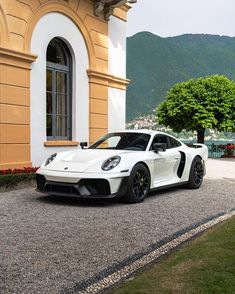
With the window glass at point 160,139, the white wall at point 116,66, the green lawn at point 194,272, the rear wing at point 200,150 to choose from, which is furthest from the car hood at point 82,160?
the white wall at point 116,66

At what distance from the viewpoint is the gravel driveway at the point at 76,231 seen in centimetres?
345

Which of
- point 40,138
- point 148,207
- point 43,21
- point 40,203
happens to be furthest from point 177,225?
point 43,21

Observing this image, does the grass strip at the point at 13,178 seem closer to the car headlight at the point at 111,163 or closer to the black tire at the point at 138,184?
the car headlight at the point at 111,163

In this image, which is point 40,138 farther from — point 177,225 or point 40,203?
point 177,225

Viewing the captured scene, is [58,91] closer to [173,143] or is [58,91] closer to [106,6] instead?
[106,6]

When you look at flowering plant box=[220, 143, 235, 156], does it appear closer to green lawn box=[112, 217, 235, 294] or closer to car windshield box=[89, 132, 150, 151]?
car windshield box=[89, 132, 150, 151]

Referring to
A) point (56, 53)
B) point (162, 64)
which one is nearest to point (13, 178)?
point (56, 53)

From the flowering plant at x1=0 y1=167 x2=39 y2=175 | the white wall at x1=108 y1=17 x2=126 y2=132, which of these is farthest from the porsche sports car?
the white wall at x1=108 y1=17 x2=126 y2=132

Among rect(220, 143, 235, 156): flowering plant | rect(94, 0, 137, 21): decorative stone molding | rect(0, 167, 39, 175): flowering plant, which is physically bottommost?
rect(220, 143, 235, 156): flowering plant

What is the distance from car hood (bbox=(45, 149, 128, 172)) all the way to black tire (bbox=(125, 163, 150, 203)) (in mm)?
424

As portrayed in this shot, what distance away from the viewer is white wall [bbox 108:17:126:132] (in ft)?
42.7

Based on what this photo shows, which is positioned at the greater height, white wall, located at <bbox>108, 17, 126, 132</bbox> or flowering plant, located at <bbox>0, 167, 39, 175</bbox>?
white wall, located at <bbox>108, 17, 126, 132</bbox>

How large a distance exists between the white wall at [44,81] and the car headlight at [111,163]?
3686mm

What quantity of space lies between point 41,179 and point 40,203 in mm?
423
